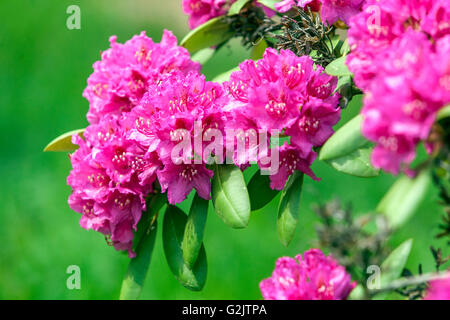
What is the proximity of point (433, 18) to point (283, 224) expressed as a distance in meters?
0.51

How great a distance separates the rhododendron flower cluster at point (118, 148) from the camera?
1302 mm

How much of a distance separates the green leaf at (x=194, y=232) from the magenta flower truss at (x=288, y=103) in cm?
20

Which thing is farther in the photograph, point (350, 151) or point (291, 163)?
point (291, 163)

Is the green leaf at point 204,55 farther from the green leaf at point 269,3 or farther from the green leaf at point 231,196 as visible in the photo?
the green leaf at point 231,196

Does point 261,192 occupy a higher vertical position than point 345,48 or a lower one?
lower

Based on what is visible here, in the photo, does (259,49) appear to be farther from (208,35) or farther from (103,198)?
(103,198)

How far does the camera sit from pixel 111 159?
130cm

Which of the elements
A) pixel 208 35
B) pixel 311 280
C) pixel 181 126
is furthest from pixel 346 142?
pixel 208 35

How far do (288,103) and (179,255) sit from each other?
0.49m

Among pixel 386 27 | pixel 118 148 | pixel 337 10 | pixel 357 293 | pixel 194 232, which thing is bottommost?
pixel 357 293

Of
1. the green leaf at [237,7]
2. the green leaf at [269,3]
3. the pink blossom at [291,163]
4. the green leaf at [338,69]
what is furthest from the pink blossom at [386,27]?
the green leaf at [237,7]

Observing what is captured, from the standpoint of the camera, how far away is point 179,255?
138 centimetres
